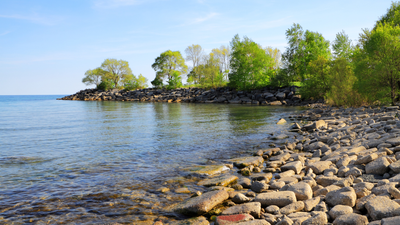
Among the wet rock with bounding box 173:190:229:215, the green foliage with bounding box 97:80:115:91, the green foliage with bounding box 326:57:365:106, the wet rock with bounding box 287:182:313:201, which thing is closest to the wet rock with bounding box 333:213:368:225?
the wet rock with bounding box 287:182:313:201

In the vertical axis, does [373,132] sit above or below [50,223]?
above

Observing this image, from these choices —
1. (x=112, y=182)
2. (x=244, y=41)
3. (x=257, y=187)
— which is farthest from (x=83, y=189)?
(x=244, y=41)

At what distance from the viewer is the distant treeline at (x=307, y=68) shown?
887 inches

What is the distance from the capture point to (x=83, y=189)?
25.2ft

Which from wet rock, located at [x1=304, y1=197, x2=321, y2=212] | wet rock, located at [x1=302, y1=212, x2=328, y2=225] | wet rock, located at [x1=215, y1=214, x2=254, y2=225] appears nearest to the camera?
wet rock, located at [x1=302, y1=212, x2=328, y2=225]

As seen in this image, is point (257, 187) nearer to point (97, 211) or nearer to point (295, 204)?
point (295, 204)

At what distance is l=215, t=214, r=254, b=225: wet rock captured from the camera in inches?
207

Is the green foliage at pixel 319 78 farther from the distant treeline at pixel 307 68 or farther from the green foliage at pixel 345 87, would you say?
the green foliage at pixel 345 87

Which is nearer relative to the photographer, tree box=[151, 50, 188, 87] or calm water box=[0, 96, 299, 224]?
calm water box=[0, 96, 299, 224]

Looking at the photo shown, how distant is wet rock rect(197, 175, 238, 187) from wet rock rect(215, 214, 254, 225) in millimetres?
2376

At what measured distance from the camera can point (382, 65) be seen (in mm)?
21984

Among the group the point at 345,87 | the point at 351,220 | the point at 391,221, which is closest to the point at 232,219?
the point at 351,220

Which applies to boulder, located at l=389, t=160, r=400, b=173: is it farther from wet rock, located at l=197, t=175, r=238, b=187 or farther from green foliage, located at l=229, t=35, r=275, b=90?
green foliage, located at l=229, t=35, r=275, b=90

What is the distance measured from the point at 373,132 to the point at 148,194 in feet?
35.9
